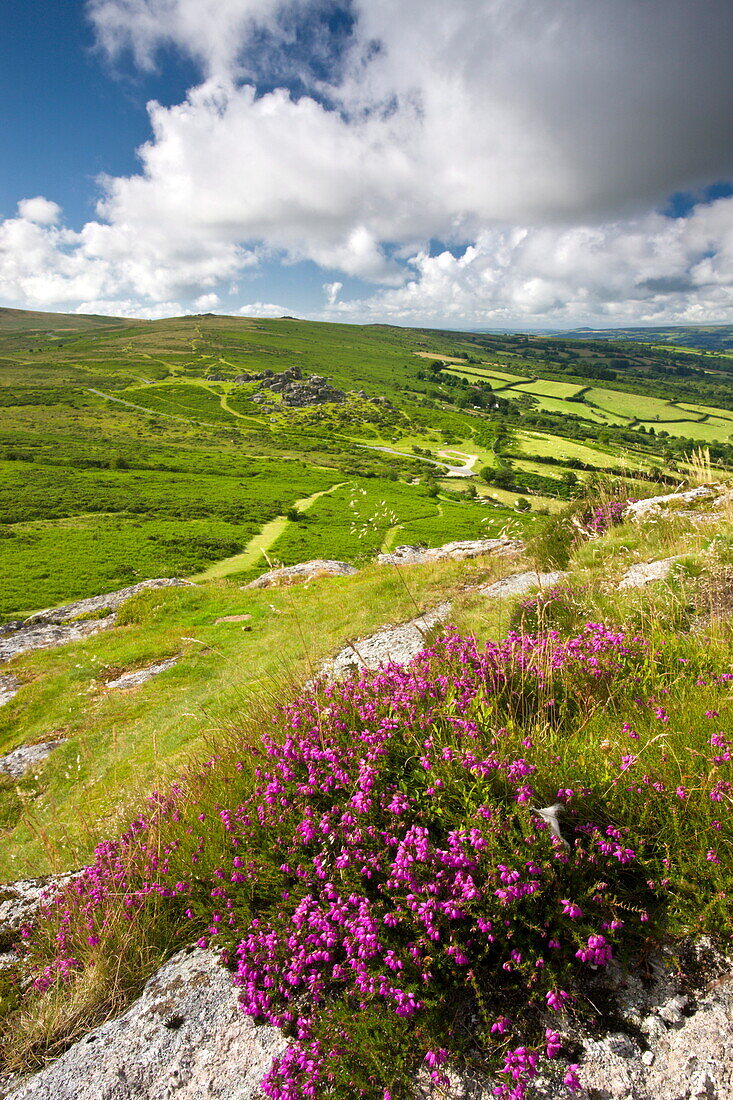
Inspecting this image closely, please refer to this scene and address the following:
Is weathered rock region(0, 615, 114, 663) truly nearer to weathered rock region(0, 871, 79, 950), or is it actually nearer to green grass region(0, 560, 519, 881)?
green grass region(0, 560, 519, 881)

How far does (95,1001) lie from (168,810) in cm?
155

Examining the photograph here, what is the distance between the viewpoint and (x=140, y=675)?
16.1 metres

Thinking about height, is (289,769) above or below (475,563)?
above

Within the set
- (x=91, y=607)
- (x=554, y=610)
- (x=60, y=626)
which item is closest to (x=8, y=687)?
(x=60, y=626)

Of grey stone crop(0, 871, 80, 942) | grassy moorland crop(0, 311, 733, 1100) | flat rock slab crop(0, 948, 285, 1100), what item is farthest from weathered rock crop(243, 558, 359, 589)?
flat rock slab crop(0, 948, 285, 1100)

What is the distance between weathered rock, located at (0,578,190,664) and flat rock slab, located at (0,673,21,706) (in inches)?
188

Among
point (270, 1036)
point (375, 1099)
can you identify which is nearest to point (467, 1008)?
point (375, 1099)

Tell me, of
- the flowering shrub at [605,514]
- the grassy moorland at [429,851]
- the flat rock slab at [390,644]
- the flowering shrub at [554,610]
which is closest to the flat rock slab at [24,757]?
the grassy moorland at [429,851]

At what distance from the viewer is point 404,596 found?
1593 centimetres

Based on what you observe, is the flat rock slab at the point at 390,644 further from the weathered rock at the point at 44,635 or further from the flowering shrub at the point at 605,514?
the weathered rock at the point at 44,635

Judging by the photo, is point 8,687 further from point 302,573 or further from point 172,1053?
point 172,1053

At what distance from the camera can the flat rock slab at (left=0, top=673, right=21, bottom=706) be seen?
1745 cm

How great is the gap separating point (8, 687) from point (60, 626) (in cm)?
1205

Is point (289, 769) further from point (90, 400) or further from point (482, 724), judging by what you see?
point (90, 400)
